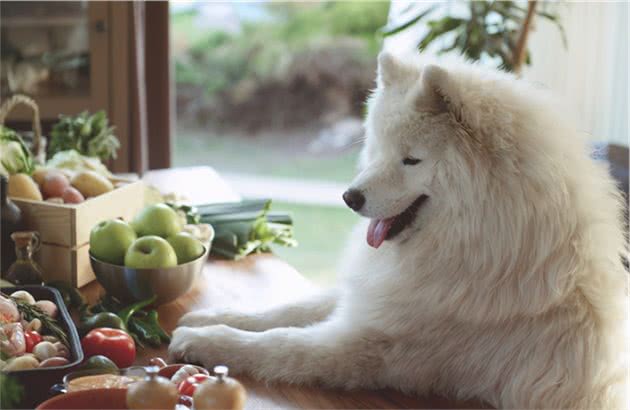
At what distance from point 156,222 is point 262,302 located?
0.96 ft

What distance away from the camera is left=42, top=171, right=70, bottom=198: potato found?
1882mm

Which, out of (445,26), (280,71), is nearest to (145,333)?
(445,26)

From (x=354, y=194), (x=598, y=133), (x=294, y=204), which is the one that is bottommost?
(x=294, y=204)

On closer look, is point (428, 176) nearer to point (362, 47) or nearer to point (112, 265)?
point (112, 265)

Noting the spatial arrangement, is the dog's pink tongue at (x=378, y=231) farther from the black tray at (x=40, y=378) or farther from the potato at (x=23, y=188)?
the potato at (x=23, y=188)

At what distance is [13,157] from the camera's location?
1.95 metres

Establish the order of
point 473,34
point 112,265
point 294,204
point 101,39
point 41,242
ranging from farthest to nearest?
1. point 294,204
2. point 101,39
3. point 473,34
4. point 41,242
5. point 112,265

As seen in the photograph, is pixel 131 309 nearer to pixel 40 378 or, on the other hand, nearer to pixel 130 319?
pixel 130 319

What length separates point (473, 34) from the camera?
3.34 m

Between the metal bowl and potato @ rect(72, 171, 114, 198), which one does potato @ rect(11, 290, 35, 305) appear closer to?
the metal bowl

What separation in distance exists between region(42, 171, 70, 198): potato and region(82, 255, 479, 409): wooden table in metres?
0.23

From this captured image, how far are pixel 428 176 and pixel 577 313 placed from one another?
341 millimetres

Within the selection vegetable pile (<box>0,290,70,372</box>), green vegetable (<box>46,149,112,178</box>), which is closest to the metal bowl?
vegetable pile (<box>0,290,70,372</box>)

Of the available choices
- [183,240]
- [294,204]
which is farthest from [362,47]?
[183,240]
